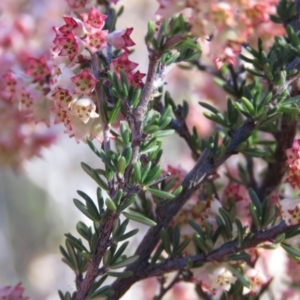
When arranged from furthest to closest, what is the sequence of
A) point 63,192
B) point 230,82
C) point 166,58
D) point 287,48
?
1. point 63,192
2. point 230,82
3. point 287,48
4. point 166,58

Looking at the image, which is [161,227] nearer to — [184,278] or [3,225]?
[184,278]

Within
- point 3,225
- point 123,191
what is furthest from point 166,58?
point 3,225

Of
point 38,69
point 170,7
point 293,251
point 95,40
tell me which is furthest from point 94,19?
point 293,251

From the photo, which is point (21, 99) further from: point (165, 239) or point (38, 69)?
point (165, 239)

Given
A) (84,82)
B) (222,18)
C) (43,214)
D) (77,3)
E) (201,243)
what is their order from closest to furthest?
(222,18) → (84,82) → (201,243) → (77,3) → (43,214)

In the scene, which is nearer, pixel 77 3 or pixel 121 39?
pixel 121 39

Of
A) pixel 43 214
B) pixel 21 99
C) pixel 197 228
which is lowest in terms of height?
pixel 197 228

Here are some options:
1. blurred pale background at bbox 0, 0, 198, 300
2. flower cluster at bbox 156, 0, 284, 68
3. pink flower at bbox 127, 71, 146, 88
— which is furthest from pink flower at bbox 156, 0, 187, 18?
blurred pale background at bbox 0, 0, 198, 300
